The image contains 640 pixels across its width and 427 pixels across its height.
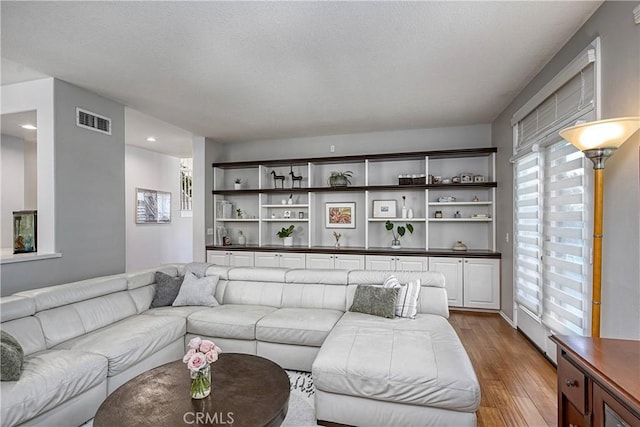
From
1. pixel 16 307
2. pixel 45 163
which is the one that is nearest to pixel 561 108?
pixel 16 307

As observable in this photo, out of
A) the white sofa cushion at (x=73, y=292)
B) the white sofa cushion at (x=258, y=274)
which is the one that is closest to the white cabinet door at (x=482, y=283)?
the white sofa cushion at (x=258, y=274)

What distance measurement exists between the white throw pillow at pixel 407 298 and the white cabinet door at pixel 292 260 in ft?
8.06

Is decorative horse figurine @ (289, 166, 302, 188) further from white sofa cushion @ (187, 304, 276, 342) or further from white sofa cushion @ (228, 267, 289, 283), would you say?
white sofa cushion @ (187, 304, 276, 342)

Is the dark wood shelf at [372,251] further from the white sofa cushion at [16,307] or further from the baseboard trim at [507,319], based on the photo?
the white sofa cushion at [16,307]

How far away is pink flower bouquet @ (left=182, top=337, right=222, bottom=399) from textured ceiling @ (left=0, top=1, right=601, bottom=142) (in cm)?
222

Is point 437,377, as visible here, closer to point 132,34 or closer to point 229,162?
point 132,34

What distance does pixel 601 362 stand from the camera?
1237mm

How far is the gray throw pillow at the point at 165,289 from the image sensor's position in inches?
132

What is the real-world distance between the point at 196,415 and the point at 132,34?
277cm

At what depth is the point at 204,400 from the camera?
5.42ft

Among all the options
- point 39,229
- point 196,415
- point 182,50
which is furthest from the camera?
point 39,229

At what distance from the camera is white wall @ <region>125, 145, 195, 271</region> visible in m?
6.36

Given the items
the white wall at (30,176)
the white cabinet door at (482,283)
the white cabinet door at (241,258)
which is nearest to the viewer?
the white cabinet door at (482,283)

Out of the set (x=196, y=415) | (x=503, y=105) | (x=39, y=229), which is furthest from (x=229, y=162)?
(x=196, y=415)
